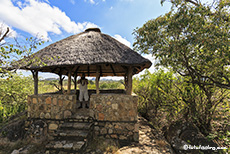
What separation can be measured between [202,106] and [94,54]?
4837 mm

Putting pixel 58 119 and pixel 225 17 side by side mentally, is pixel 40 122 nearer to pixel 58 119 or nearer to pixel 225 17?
pixel 58 119

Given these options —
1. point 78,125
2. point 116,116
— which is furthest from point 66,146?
point 116,116

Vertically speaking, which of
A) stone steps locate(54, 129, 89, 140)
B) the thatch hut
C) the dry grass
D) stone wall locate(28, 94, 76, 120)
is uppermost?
the thatch hut

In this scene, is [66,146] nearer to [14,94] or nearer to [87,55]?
[87,55]

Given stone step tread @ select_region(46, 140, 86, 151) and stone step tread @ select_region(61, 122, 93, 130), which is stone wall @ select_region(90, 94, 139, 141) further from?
stone step tread @ select_region(46, 140, 86, 151)

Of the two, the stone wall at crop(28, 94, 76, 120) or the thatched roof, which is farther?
the stone wall at crop(28, 94, 76, 120)

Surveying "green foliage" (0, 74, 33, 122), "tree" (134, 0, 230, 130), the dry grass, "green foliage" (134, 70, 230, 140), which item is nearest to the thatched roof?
"tree" (134, 0, 230, 130)

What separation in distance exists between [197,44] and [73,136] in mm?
4981

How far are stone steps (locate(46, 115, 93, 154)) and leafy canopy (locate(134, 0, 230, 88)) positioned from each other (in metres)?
3.79

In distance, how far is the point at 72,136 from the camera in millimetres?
3457

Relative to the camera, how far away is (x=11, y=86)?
22.5ft

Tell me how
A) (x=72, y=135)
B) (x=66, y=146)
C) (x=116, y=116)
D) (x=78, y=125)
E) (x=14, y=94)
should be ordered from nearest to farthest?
(x=66, y=146) → (x=72, y=135) → (x=78, y=125) → (x=116, y=116) → (x=14, y=94)

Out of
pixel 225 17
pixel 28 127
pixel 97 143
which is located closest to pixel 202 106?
pixel 225 17

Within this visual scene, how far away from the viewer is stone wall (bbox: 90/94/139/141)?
409 centimetres
